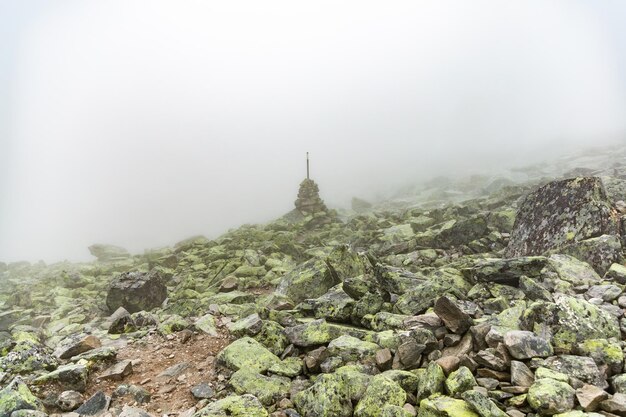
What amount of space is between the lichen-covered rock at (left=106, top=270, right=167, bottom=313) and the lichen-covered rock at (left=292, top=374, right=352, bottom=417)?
58.1ft

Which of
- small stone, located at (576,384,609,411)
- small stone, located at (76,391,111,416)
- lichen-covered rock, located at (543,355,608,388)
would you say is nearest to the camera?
small stone, located at (576,384,609,411)

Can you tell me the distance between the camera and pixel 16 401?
8.47m

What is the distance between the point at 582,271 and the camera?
41.6 feet

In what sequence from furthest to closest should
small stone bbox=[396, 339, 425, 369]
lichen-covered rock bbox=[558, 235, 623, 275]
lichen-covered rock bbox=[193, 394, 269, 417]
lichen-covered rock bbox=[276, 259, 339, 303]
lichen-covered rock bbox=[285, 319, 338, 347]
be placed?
lichen-covered rock bbox=[276, 259, 339, 303] → lichen-covered rock bbox=[558, 235, 623, 275] → lichen-covered rock bbox=[285, 319, 338, 347] → small stone bbox=[396, 339, 425, 369] → lichen-covered rock bbox=[193, 394, 269, 417]

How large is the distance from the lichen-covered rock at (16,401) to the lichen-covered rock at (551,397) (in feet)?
34.7

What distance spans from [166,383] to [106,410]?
1.65 metres

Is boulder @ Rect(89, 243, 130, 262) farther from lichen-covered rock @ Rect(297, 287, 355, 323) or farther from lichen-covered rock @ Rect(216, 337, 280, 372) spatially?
lichen-covered rock @ Rect(216, 337, 280, 372)

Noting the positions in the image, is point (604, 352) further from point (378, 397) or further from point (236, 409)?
point (236, 409)

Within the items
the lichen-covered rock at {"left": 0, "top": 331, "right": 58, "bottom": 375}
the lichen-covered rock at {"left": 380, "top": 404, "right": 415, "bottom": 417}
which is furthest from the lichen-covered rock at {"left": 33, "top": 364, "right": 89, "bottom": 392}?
the lichen-covered rock at {"left": 380, "top": 404, "right": 415, "bottom": 417}

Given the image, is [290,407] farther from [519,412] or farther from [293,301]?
[293,301]

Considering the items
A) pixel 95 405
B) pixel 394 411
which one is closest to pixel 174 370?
pixel 95 405

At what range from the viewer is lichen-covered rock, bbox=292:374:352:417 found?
24.9 ft

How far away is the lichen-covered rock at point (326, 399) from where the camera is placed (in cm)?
758

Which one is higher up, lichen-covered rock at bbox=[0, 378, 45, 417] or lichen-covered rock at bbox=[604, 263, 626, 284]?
lichen-covered rock at bbox=[604, 263, 626, 284]
